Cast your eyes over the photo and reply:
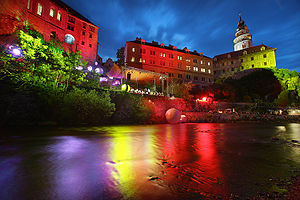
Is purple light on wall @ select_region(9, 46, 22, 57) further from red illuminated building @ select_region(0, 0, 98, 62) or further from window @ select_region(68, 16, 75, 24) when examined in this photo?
window @ select_region(68, 16, 75, 24)

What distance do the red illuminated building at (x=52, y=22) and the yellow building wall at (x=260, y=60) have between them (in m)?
60.1

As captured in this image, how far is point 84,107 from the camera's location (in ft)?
34.9

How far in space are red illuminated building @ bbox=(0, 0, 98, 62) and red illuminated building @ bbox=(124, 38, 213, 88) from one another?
10981mm

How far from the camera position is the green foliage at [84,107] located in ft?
34.1

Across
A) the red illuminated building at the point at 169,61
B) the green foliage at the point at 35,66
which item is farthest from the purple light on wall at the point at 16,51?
the red illuminated building at the point at 169,61

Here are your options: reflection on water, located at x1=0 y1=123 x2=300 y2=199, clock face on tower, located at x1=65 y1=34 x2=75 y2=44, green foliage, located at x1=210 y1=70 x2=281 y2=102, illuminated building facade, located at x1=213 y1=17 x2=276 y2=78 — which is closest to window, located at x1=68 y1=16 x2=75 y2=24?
clock face on tower, located at x1=65 y1=34 x2=75 y2=44

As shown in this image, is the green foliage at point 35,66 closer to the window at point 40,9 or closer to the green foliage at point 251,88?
the window at point 40,9

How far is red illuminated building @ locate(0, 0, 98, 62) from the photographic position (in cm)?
1845

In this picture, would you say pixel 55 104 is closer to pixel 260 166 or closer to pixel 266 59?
pixel 260 166

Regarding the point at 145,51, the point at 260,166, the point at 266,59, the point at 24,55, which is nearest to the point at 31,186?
the point at 260,166

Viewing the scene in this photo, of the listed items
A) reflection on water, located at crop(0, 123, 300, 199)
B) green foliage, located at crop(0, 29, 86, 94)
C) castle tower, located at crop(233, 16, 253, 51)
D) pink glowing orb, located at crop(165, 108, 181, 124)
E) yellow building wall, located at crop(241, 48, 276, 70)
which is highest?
castle tower, located at crop(233, 16, 253, 51)

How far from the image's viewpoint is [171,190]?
67.7 inches

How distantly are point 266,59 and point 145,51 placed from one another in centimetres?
4813

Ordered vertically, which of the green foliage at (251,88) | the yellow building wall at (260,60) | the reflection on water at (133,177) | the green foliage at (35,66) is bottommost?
the reflection on water at (133,177)
